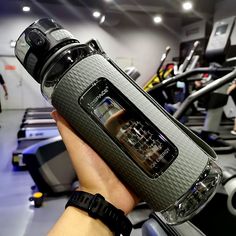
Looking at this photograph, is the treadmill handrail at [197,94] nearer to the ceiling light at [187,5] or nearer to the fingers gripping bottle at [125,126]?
the fingers gripping bottle at [125,126]

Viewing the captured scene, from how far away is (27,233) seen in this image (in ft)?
6.55

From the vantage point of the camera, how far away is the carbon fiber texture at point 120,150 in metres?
0.54

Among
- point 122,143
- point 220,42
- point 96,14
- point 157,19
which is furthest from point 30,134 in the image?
point 157,19

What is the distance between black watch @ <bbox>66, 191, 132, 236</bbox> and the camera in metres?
0.57

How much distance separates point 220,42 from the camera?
3.18m

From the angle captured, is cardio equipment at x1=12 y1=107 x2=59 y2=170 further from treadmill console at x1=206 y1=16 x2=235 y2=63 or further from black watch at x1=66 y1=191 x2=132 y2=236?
black watch at x1=66 y1=191 x2=132 y2=236

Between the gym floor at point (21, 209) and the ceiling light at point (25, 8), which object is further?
the ceiling light at point (25, 8)

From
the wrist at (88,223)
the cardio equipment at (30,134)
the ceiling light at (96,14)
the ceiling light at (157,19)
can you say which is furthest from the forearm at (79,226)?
the ceiling light at (157,19)

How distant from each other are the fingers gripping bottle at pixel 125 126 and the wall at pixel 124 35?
7900 millimetres

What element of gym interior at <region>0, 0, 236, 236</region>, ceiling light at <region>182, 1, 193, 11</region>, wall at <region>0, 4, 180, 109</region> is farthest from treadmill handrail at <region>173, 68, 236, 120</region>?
wall at <region>0, 4, 180, 109</region>

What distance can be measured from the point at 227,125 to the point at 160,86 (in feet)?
6.62

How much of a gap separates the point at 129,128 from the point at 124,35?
29.2 ft

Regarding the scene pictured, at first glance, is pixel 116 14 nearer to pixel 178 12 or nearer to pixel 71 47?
pixel 178 12

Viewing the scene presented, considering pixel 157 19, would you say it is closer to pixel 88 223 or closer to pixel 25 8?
pixel 25 8
